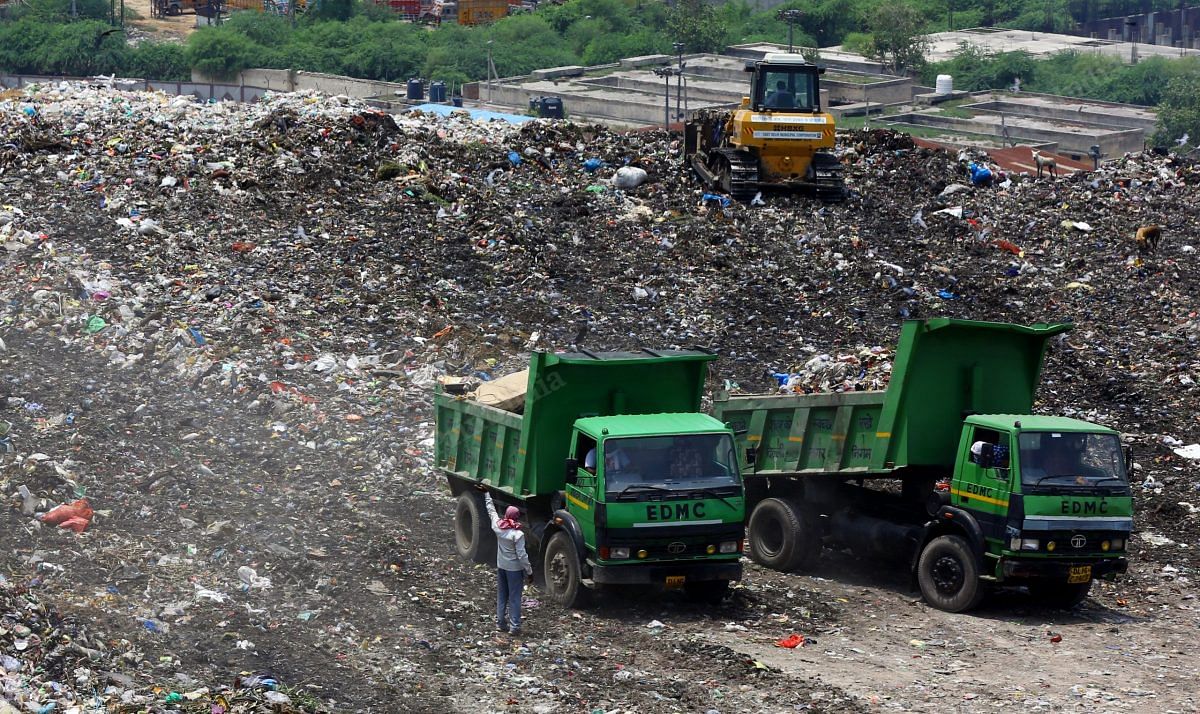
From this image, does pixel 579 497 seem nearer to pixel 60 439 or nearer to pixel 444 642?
pixel 444 642

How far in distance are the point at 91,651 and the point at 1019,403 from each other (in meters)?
7.48

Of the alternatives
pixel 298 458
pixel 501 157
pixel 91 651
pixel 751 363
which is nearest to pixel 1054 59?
pixel 501 157

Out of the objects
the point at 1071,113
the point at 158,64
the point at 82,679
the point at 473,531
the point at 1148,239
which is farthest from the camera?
the point at 158,64

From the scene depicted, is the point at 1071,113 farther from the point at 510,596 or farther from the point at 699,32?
the point at 510,596

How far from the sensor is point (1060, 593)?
38.3ft

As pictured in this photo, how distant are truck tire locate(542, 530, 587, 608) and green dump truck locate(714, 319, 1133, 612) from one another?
1.70 metres

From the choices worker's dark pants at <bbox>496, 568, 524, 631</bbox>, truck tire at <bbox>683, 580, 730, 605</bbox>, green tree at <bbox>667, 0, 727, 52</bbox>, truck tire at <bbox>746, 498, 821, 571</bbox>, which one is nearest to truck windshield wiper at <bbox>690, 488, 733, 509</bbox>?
truck tire at <bbox>683, 580, 730, 605</bbox>

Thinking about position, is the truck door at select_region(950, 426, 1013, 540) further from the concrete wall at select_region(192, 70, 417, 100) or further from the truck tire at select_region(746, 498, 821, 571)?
the concrete wall at select_region(192, 70, 417, 100)

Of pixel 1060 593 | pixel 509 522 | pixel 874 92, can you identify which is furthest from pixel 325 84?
pixel 1060 593

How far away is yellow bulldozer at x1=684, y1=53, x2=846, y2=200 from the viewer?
24781 mm

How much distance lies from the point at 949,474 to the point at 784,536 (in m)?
1.55

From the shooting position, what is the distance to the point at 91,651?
356 inches

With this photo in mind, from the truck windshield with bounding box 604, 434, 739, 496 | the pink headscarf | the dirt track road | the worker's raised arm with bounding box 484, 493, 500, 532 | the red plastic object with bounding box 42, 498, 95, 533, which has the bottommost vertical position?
the dirt track road

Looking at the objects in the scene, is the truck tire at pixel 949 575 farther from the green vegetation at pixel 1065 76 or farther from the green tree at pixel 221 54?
the green vegetation at pixel 1065 76
